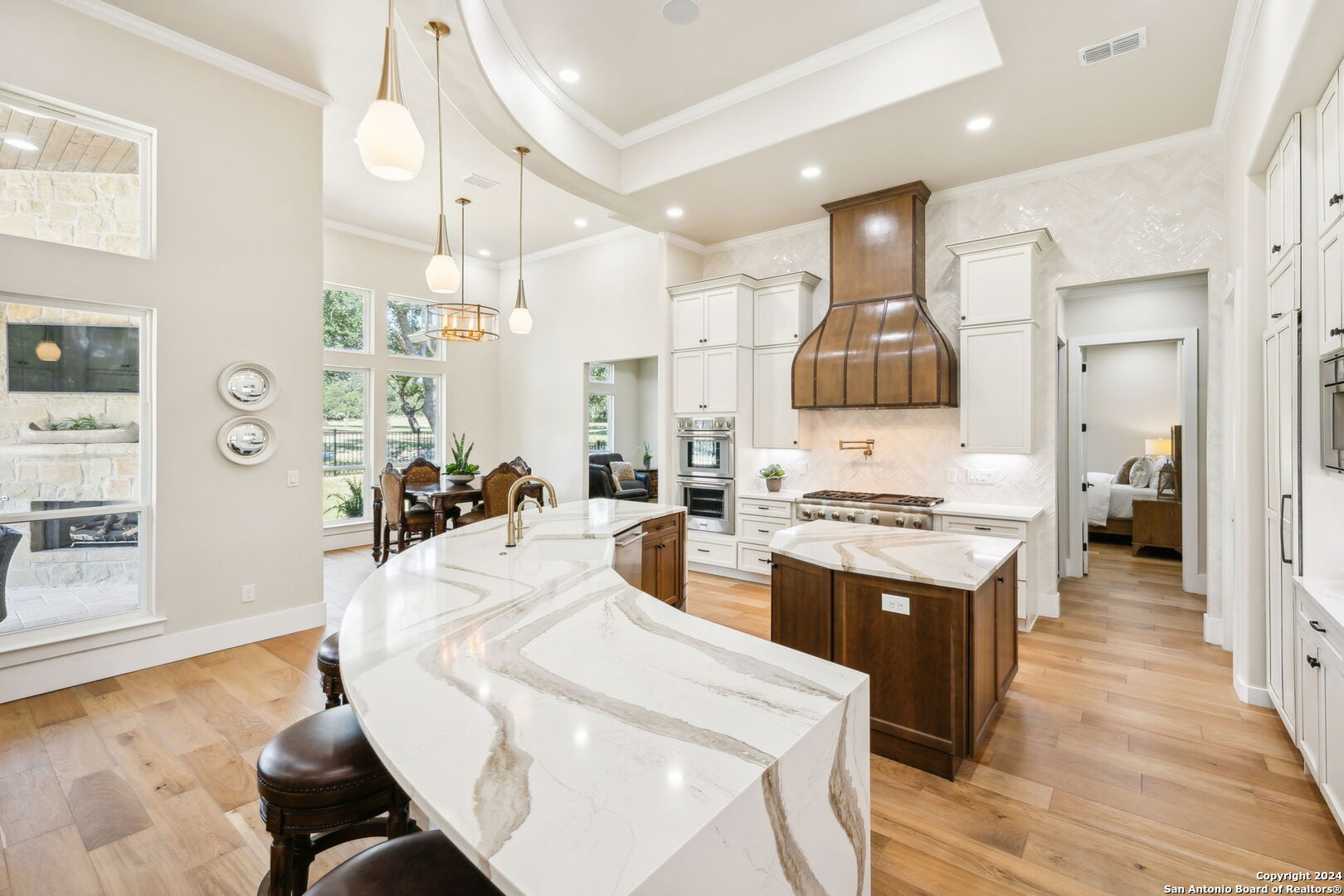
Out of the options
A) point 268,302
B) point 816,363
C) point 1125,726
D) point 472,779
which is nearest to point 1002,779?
point 1125,726

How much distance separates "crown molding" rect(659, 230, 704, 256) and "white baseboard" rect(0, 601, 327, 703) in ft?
13.8

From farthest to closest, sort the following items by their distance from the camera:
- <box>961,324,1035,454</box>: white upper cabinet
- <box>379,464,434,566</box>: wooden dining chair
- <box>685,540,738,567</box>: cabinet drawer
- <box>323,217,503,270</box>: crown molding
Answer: <box>323,217,503,270</box>: crown molding, <box>379,464,434,566</box>: wooden dining chair, <box>685,540,738,567</box>: cabinet drawer, <box>961,324,1035,454</box>: white upper cabinet

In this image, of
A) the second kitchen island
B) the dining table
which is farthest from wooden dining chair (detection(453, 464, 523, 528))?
the second kitchen island

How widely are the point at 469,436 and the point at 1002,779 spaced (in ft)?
22.5

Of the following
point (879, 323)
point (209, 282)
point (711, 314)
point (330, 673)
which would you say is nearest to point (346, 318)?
point (209, 282)

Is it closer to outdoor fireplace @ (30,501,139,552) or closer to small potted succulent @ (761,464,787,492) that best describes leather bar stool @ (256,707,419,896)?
outdoor fireplace @ (30,501,139,552)

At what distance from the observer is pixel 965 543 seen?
2793 millimetres

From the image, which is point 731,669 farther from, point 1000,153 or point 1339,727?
point 1000,153

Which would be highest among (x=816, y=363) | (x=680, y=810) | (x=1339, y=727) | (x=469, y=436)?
(x=816, y=363)

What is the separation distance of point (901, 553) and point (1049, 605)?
262 cm

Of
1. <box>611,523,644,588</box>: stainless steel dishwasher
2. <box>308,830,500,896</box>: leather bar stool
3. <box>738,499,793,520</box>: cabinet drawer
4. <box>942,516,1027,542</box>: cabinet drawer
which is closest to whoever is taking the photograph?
<box>308,830,500,896</box>: leather bar stool

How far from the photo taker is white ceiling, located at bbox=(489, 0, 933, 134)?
3.17m

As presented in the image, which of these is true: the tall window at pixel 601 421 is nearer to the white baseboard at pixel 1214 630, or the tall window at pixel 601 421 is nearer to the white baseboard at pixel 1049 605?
the white baseboard at pixel 1049 605

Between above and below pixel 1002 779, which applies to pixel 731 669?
above
